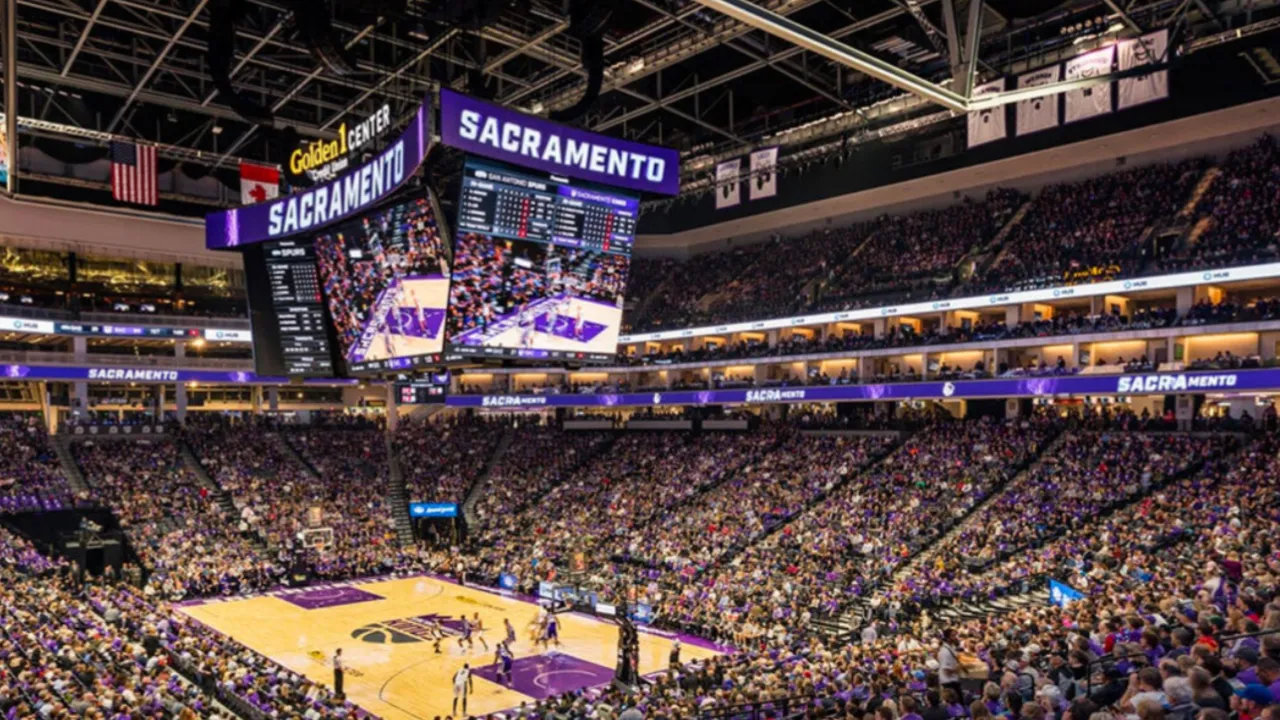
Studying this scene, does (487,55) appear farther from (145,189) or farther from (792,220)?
(792,220)

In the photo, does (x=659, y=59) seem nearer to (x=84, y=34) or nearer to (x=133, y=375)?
(x=84, y=34)

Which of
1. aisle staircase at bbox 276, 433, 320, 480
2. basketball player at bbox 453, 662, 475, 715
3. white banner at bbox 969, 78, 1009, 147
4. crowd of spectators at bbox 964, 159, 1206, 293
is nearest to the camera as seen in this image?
basketball player at bbox 453, 662, 475, 715

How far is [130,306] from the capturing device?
4484 cm

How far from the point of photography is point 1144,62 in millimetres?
21625

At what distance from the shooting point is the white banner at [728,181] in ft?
104

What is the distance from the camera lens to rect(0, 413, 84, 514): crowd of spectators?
111 ft

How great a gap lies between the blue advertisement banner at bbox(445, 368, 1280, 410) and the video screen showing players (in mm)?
19361

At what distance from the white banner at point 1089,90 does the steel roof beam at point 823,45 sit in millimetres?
6373

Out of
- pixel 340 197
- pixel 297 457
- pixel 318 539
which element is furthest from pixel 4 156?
pixel 297 457

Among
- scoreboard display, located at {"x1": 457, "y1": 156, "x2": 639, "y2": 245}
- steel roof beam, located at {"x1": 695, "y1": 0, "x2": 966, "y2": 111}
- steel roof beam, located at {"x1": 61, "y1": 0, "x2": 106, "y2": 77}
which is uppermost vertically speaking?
steel roof beam, located at {"x1": 61, "y1": 0, "x2": 106, "y2": 77}

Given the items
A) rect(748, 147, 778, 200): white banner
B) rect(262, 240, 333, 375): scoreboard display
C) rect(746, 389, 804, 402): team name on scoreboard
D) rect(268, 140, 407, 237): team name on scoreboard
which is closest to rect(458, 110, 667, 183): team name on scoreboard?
rect(268, 140, 407, 237): team name on scoreboard

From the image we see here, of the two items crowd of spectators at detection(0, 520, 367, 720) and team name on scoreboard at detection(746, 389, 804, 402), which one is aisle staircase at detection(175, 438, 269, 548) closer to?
crowd of spectators at detection(0, 520, 367, 720)

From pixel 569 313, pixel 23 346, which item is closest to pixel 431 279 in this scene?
pixel 569 313

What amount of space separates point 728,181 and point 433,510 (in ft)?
59.2
